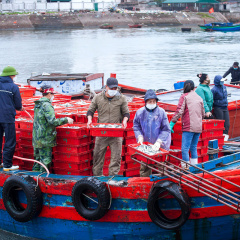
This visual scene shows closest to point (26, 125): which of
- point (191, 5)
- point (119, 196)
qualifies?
point (119, 196)

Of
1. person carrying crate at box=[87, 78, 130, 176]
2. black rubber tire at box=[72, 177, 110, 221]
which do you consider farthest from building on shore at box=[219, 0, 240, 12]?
black rubber tire at box=[72, 177, 110, 221]

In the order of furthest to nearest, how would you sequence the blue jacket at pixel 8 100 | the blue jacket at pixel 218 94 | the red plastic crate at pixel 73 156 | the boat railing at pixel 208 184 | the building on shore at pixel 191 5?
the building on shore at pixel 191 5, the blue jacket at pixel 218 94, the red plastic crate at pixel 73 156, the blue jacket at pixel 8 100, the boat railing at pixel 208 184

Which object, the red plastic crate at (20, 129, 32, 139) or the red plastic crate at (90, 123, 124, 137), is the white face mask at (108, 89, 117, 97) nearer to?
the red plastic crate at (90, 123, 124, 137)

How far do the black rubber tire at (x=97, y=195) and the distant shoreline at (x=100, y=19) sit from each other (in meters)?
74.0

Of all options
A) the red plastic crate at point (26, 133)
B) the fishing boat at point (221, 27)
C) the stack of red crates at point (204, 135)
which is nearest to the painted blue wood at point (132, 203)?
the red plastic crate at point (26, 133)

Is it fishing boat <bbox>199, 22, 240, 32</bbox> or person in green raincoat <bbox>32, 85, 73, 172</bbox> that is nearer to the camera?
person in green raincoat <bbox>32, 85, 73, 172</bbox>

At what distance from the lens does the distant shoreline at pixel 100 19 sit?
76750 millimetres

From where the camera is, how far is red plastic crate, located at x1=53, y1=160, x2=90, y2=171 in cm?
679

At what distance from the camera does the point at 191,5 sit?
10194cm

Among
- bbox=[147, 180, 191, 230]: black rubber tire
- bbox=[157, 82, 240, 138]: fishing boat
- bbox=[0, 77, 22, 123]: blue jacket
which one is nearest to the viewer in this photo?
bbox=[147, 180, 191, 230]: black rubber tire

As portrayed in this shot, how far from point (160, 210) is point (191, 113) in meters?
1.67

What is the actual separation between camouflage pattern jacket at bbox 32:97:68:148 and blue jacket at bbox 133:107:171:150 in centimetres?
113

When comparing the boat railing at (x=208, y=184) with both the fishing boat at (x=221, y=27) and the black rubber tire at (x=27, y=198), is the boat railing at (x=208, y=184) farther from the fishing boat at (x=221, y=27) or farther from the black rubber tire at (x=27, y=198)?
the fishing boat at (x=221, y=27)

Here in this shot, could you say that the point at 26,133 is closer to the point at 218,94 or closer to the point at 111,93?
the point at 111,93
